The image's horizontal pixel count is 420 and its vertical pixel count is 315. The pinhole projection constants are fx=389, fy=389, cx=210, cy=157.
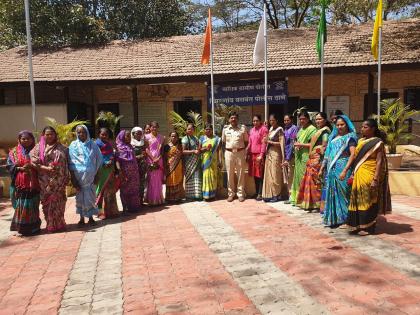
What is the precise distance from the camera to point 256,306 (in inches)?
117

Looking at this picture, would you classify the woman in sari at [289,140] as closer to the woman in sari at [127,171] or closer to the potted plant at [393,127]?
the woman in sari at [127,171]

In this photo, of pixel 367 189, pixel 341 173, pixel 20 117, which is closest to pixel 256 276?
pixel 367 189

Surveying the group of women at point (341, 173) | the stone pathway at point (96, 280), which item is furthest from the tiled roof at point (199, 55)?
the stone pathway at point (96, 280)

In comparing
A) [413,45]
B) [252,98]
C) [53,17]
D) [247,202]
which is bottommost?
[247,202]

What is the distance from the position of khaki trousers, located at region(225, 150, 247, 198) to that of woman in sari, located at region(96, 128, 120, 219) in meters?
2.03

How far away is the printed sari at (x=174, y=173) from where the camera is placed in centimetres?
691

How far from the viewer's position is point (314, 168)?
5699 mm

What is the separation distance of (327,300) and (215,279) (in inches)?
38.9

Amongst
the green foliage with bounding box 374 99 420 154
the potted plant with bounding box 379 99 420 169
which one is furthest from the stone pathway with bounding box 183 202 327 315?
the green foliage with bounding box 374 99 420 154

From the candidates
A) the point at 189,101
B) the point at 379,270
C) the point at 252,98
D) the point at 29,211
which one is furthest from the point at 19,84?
the point at 379,270

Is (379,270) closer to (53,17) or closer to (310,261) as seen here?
(310,261)

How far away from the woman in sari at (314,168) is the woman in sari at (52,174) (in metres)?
3.48

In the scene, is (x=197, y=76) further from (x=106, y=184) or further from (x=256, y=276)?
(x=256, y=276)

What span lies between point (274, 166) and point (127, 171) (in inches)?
96.8
